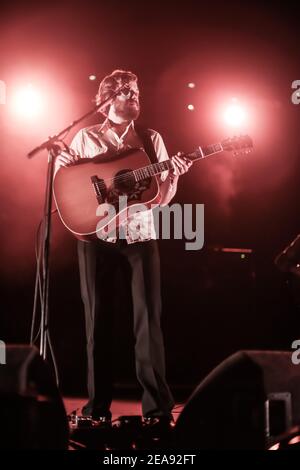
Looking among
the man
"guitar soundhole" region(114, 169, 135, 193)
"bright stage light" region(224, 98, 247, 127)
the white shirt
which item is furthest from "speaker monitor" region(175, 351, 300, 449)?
"bright stage light" region(224, 98, 247, 127)

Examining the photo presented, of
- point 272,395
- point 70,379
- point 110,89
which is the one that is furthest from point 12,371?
point 70,379

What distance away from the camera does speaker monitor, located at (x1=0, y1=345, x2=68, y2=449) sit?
71.9 inches

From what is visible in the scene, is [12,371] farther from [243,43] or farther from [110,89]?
[243,43]

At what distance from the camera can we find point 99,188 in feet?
10.7

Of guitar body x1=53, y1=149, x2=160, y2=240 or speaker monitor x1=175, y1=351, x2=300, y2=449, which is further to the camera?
guitar body x1=53, y1=149, x2=160, y2=240

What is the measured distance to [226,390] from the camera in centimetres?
206

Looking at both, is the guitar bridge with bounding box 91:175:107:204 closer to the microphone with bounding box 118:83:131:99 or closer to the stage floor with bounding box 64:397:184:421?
the microphone with bounding box 118:83:131:99

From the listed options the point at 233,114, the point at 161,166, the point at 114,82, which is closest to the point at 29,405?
the point at 161,166

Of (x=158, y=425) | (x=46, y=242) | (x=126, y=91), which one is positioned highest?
(x=126, y=91)

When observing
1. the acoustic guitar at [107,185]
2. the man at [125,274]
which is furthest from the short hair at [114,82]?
the acoustic guitar at [107,185]

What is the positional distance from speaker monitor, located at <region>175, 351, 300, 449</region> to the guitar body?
134 cm

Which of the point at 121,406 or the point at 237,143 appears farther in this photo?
the point at 121,406

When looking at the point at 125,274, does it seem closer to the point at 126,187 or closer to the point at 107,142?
the point at 126,187

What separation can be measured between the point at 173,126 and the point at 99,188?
1782 millimetres
